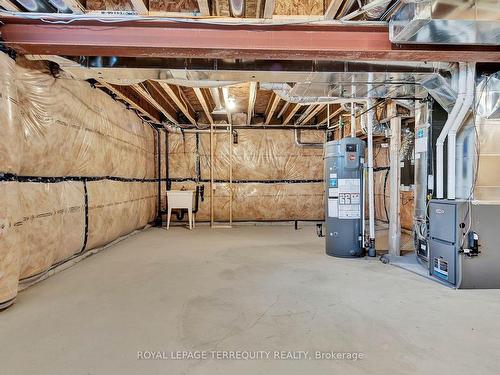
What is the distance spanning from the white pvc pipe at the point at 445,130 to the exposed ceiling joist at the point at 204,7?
7.14 feet

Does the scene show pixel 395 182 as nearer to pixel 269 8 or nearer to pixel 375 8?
pixel 375 8

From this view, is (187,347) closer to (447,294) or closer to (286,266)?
(286,266)

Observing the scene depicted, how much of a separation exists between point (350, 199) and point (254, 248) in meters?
1.52

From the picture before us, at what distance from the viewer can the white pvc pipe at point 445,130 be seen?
260 centimetres

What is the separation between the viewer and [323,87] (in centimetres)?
311

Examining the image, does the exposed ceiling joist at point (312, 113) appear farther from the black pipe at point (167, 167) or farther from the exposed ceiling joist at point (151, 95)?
the black pipe at point (167, 167)

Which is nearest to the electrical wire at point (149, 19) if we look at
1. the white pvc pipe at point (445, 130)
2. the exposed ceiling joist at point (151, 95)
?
the white pvc pipe at point (445, 130)

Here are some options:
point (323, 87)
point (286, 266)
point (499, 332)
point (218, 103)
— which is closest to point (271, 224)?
point (218, 103)

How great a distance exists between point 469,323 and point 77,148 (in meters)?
3.86

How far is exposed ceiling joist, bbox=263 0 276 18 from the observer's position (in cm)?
206

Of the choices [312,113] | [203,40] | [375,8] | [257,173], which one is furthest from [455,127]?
[257,173]

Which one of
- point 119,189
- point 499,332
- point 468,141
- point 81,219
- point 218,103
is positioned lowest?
point 499,332

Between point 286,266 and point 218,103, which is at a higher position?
point 218,103

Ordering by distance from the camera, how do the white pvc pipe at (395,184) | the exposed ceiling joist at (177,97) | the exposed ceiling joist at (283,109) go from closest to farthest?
1. the white pvc pipe at (395,184)
2. the exposed ceiling joist at (177,97)
3. the exposed ceiling joist at (283,109)
